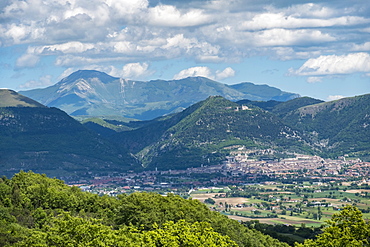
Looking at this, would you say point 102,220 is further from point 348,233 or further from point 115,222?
point 348,233

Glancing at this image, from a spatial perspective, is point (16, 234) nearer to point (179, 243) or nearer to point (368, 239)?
point (179, 243)

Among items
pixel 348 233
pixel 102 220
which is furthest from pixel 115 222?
pixel 348 233

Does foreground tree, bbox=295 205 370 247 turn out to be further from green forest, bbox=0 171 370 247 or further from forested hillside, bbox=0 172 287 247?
forested hillside, bbox=0 172 287 247

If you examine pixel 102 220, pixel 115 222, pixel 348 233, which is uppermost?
pixel 348 233

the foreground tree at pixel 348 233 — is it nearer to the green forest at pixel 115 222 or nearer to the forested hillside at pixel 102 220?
the green forest at pixel 115 222

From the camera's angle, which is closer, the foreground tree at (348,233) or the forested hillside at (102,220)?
the forested hillside at (102,220)

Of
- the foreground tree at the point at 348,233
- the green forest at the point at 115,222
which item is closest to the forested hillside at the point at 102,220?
the green forest at the point at 115,222

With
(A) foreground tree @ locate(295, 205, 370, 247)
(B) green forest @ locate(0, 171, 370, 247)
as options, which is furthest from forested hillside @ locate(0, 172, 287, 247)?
(A) foreground tree @ locate(295, 205, 370, 247)
